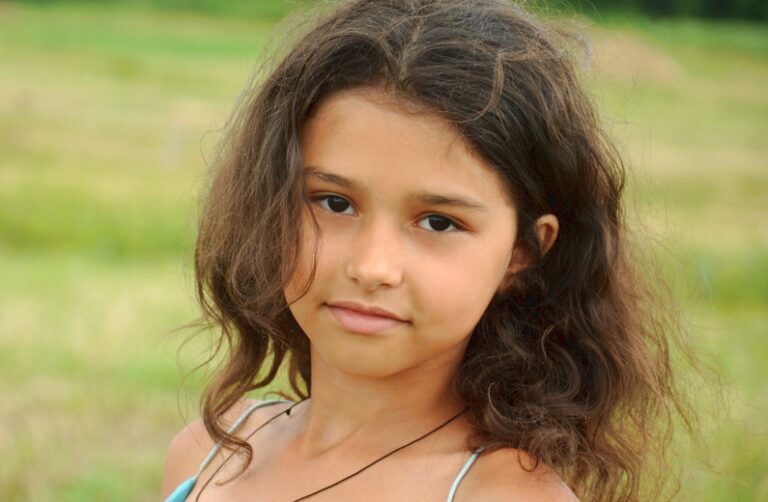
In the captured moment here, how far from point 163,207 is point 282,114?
554cm

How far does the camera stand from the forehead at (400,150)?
2162 mm

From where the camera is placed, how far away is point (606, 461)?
8.04ft

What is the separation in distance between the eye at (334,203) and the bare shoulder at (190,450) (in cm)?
67

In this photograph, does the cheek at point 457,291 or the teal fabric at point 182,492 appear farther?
the teal fabric at point 182,492

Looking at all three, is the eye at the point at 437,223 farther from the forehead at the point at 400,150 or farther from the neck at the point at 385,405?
the neck at the point at 385,405

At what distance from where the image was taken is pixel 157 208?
776 cm

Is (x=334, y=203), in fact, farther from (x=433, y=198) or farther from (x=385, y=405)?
(x=385, y=405)

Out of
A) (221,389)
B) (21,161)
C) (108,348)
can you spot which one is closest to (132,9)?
(21,161)

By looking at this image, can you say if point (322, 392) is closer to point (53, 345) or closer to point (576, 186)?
point (576, 186)

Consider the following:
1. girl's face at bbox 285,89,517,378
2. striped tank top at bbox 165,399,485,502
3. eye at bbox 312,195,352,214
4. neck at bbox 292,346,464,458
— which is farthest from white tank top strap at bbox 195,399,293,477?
eye at bbox 312,195,352,214

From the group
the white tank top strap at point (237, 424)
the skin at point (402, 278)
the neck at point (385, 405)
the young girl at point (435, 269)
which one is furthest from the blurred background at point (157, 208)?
the neck at point (385, 405)

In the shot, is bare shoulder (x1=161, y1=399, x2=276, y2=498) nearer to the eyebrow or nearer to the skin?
the skin

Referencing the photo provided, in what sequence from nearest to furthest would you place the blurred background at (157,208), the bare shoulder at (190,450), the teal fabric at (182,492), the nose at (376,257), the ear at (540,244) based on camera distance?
the nose at (376,257)
the ear at (540,244)
the teal fabric at (182,492)
the bare shoulder at (190,450)
the blurred background at (157,208)

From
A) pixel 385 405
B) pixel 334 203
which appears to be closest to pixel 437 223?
pixel 334 203
